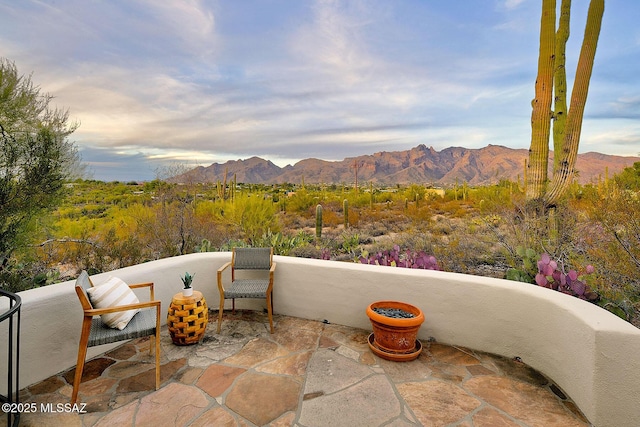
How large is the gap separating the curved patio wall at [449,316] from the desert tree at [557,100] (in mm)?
3557

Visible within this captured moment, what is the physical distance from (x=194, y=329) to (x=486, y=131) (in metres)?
15.9

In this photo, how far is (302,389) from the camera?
7.63 ft

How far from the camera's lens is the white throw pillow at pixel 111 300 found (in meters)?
2.29

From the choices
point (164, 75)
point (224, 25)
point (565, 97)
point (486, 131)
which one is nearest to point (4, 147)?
point (164, 75)

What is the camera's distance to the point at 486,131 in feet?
48.5

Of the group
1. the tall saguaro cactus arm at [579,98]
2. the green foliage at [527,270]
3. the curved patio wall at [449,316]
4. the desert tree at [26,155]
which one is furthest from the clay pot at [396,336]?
the tall saguaro cactus arm at [579,98]

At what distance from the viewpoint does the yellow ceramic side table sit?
2.93 m

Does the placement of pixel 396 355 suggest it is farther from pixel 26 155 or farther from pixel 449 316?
pixel 26 155

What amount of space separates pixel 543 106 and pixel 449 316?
4473 millimetres

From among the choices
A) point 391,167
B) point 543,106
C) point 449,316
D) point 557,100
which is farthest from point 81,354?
point 391,167

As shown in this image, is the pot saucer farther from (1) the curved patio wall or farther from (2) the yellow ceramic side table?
(2) the yellow ceramic side table

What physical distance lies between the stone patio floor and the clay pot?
0.07 meters

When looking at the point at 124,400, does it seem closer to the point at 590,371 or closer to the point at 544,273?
the point at 590,371

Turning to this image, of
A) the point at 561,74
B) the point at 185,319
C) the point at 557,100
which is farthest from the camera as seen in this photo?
the point at 557,100
